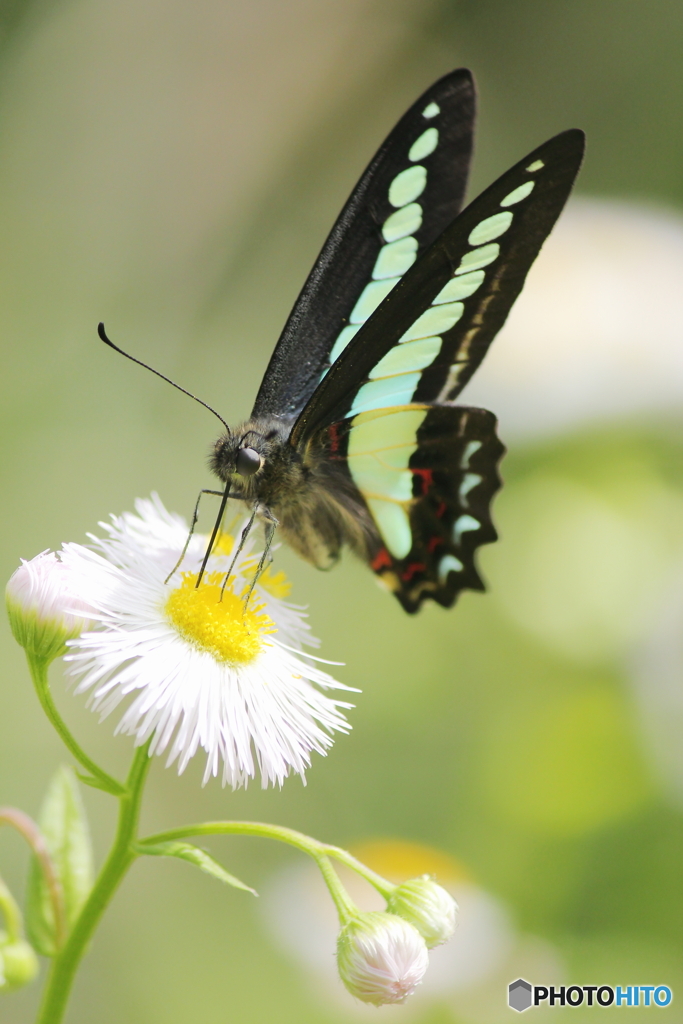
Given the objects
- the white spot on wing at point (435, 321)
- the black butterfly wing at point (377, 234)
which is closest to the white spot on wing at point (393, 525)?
the black butterfly wing at point (377, 234)

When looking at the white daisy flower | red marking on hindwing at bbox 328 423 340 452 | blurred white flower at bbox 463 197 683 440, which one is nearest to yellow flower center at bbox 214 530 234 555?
the white daisy flower

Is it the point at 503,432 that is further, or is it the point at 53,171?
the point at 53,171

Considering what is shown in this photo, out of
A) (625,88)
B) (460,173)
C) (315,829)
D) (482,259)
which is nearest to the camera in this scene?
(482,259)

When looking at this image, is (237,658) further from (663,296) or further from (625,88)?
(625,88)

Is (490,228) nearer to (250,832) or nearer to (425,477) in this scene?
(425,477)

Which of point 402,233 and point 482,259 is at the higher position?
point 402,233

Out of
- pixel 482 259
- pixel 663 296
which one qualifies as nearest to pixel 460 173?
pixel 482 259
